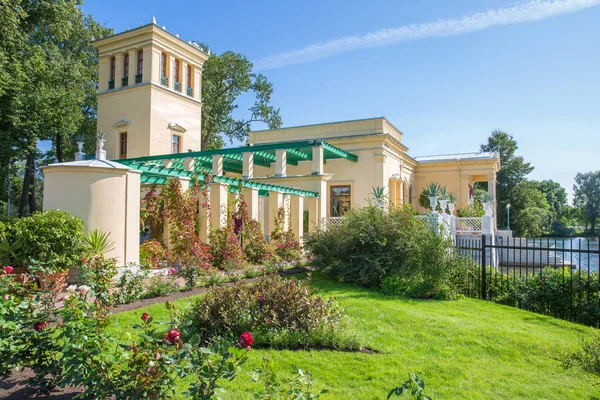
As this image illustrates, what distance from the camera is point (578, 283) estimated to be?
309 inches

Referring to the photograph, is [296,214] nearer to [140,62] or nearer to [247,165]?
[247,165]

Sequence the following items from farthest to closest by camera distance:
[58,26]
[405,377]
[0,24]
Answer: [58,26], [0,24], [405,377]

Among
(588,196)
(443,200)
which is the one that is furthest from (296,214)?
(588,196)

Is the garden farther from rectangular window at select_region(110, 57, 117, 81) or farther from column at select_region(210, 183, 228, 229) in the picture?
rectangular window at select_region(110, 57, 117, 81)

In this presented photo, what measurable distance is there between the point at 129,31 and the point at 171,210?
16833 millimetres

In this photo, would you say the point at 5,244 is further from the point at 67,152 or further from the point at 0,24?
the point at 67,152

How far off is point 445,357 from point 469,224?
16882 millimetres

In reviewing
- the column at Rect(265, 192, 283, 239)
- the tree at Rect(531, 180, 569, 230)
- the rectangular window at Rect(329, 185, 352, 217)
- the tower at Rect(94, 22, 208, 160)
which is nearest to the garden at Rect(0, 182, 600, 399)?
the column at Rect(265, 192, 283, 239)

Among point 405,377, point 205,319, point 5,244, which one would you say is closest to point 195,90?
point 5,244

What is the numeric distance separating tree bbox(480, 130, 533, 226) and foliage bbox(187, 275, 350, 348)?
155ft

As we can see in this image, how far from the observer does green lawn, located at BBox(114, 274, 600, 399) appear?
12.2 ft

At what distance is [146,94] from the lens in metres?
21.7

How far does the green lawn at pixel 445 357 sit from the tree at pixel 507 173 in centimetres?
4446

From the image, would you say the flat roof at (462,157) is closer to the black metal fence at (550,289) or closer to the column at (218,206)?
the black metal fence at (550,289)
